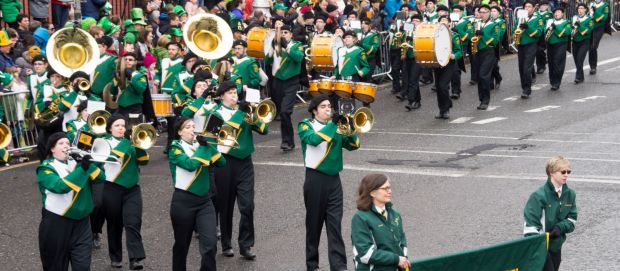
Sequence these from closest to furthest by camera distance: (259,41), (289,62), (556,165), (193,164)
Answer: (556,165), (193,164), (289,62), (259,41)

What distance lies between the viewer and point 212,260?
40.0ft

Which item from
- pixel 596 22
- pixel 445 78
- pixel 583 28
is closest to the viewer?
pixel 445 78

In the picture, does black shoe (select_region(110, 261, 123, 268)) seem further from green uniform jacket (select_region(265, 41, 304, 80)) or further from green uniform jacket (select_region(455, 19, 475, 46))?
green uniform jacket (select_region(455, 19, 475, 46))

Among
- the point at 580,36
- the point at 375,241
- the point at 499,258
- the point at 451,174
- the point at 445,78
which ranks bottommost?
the point at 451,174

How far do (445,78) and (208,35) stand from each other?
5.45 meters

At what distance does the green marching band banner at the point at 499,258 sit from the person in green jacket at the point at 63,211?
3492 millimetres

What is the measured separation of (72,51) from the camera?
17266 millimetres

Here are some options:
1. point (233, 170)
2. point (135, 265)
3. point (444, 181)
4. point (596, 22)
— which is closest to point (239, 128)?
point (233, 170)

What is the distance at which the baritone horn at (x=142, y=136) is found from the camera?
13.0m

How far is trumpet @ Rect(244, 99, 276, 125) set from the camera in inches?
538

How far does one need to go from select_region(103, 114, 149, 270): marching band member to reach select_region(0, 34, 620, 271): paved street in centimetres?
30

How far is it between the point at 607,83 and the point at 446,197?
11.0 m

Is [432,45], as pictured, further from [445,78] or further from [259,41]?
[259,41]

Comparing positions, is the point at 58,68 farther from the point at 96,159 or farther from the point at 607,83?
the point at 607,83
